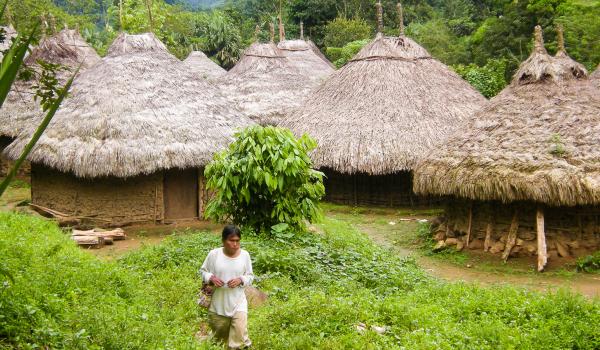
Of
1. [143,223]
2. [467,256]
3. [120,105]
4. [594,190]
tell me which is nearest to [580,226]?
[594,190]

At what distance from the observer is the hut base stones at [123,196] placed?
1335 centimetres

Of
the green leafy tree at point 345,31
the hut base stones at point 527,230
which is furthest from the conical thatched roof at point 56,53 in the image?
the green leafy tree at point 345,31

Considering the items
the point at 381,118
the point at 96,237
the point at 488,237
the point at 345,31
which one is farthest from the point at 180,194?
the point at 345,31

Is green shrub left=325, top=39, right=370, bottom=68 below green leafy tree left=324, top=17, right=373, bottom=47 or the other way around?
below

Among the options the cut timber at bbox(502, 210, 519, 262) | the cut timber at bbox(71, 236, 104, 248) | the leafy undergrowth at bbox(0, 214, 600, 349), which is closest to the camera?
the leafy undergrowth at bbox(0, 214, 600, 349)

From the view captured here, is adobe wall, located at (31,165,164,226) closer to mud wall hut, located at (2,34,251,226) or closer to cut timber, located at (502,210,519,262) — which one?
mud wall hut, located at (2,34,251,226)

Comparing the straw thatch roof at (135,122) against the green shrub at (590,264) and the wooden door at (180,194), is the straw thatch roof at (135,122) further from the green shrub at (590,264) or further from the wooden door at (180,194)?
the green shrub at (590,264)

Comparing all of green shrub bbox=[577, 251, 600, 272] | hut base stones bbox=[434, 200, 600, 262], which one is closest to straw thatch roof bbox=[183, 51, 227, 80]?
hut base stones bbox=[434, 200, 600, 262]

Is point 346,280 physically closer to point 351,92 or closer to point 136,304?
point 136,304

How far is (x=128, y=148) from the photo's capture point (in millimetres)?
12906

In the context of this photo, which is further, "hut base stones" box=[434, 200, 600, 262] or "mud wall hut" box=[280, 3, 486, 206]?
"mud wall hut" box=[280, 3, 486, 206]

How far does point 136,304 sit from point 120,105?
8.28 metres

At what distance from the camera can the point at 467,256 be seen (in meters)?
11.4

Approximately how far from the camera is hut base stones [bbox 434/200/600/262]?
10.7 metres
